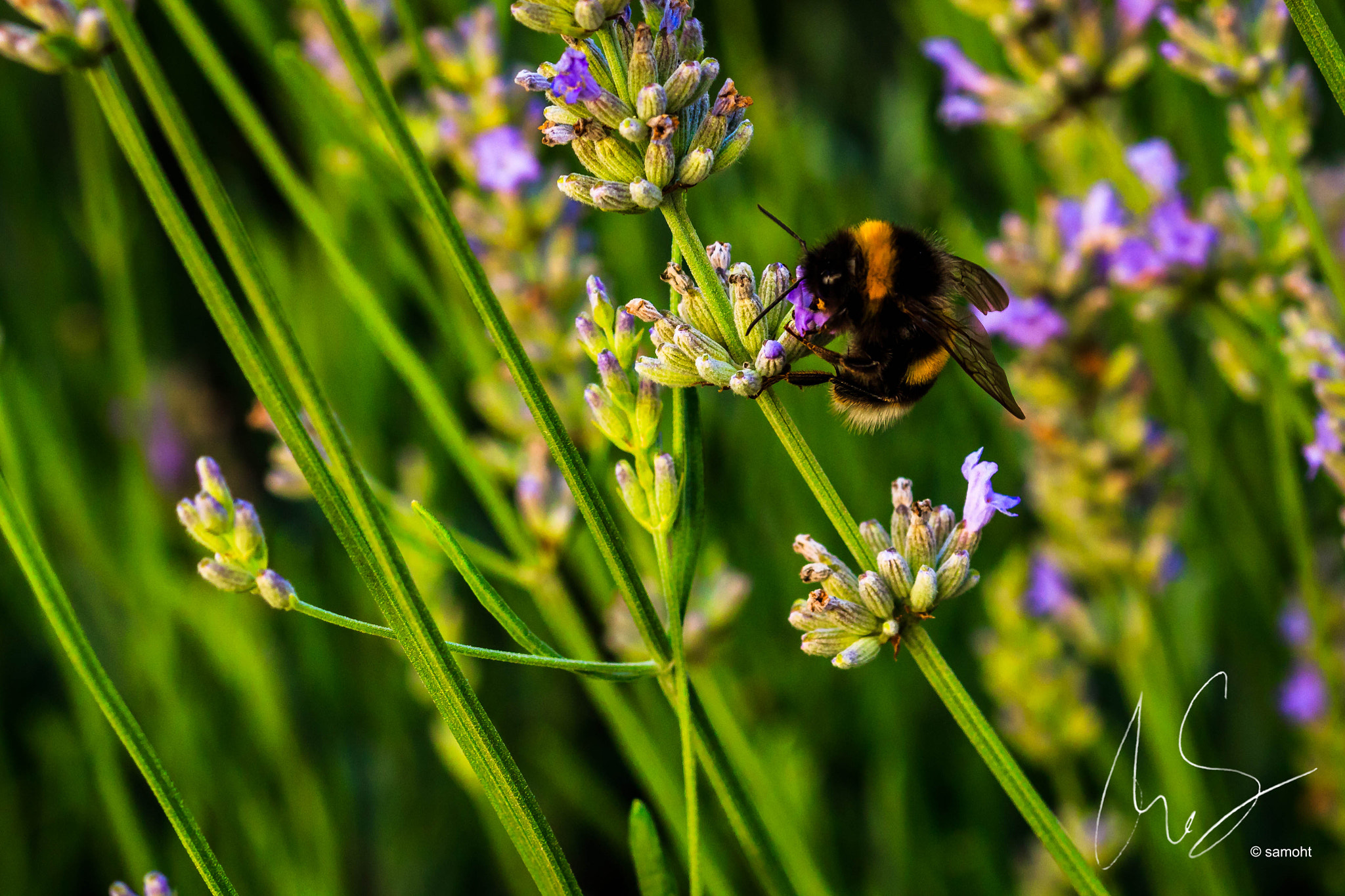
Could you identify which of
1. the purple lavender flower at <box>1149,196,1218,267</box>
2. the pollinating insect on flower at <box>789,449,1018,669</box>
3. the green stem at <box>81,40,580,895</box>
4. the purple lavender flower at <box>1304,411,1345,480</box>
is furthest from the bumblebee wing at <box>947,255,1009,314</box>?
the green stem at <box>81,40,580,895</box>

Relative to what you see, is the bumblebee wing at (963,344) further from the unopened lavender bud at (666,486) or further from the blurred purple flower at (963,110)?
the blurred purple flower at (963,110)

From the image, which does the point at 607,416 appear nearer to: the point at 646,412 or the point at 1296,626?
the point at 646,412

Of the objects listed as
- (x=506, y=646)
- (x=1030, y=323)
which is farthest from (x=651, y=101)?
(x=506, y=646)

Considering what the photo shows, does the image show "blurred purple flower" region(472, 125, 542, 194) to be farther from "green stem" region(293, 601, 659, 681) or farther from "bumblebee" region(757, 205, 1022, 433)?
"green stem" region(293, 601, 659, 681)

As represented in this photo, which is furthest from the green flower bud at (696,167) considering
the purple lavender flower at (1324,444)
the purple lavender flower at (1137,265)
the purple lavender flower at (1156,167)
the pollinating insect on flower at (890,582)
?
the purple lavender flower at (1156,167)

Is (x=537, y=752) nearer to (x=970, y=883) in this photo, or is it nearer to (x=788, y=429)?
(x=970, y=883)

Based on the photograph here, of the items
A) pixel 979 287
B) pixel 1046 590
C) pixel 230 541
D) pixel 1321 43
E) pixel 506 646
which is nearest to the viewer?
pixel 1321 43
